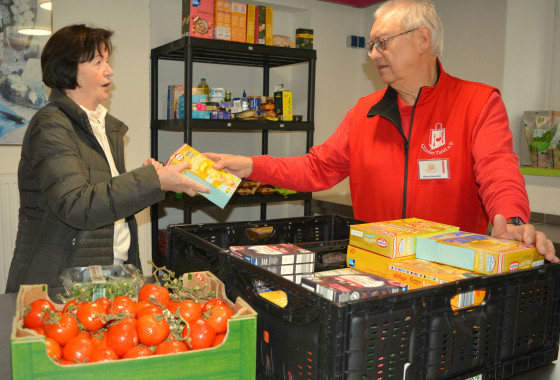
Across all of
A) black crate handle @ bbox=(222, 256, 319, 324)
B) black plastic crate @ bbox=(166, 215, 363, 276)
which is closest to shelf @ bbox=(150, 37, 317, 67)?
black plastic crate @ bbox=(166, 215, 363, 276)

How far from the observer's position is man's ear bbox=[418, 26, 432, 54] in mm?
1990

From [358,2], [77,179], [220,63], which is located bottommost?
[77,179]

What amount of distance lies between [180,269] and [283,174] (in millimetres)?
703

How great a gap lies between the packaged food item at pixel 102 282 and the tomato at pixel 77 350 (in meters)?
0.23

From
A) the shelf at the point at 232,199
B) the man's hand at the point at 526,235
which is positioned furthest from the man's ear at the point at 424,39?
the shelf at the point at 232,199

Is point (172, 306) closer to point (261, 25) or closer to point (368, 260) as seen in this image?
point (368, 260)

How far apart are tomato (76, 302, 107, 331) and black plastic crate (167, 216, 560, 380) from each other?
1.03 feet

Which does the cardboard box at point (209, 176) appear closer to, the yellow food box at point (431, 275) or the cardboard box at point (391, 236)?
the cardboard box at point (391, 236)

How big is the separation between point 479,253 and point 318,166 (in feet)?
3.77

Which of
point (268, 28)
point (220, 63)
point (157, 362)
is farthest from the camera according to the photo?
point (220, 63)

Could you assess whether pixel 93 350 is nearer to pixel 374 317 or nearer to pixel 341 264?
pixel 374 317

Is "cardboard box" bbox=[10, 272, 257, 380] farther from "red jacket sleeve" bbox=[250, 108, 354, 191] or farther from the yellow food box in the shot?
"red jacket sleeve" bbox=[250, 108, 354, 191]

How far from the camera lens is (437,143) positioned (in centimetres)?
192

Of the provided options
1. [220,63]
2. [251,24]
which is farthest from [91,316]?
[220,63]
